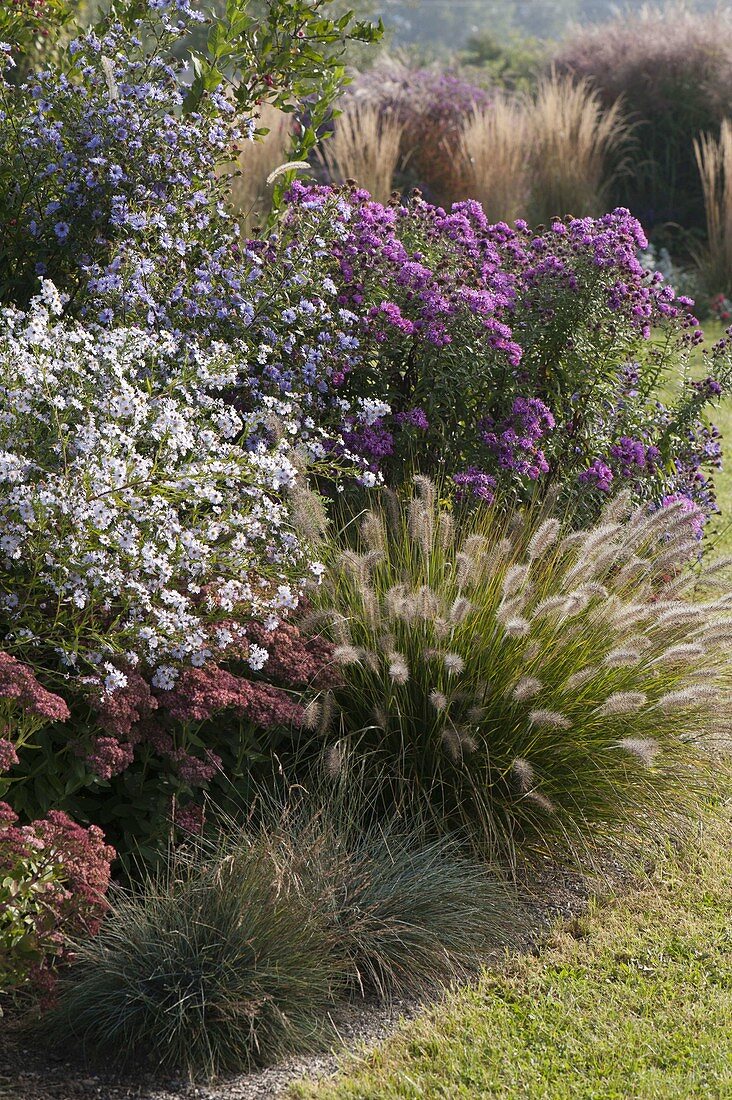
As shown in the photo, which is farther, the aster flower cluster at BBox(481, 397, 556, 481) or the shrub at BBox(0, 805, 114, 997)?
the aster flower cluster at BBox(481, 397, 556, 481)

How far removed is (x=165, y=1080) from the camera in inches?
107

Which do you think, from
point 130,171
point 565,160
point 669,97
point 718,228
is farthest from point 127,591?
point 669,97

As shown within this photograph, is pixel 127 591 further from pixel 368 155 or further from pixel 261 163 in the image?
pixel 368 155

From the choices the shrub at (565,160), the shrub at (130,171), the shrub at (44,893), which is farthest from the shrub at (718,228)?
the shrub at (44,893)

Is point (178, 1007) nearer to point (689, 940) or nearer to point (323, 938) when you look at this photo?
point (323, 938)

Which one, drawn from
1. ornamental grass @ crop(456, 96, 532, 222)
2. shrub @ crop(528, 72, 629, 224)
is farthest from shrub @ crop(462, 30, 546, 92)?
ornamental grass @ crop(456, 96, 532, 222)

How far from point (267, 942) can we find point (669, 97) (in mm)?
13791

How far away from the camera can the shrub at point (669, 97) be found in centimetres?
1431

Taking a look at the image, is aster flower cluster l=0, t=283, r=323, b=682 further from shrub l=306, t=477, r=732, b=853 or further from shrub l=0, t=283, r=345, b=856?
shrub l=306, t=477, r=732, b=853

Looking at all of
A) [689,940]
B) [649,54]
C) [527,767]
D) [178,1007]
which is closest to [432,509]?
[527,767]

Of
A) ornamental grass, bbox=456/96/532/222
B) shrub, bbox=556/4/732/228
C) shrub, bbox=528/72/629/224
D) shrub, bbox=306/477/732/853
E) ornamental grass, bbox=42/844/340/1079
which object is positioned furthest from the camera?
shrub, bbox=556/4/732/228

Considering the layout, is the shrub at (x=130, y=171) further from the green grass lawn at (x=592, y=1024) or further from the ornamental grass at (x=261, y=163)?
the ornamental grass at (x=261, y=163)

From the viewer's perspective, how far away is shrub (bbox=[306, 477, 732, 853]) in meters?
3.60

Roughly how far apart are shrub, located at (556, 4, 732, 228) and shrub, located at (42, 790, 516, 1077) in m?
12.0
